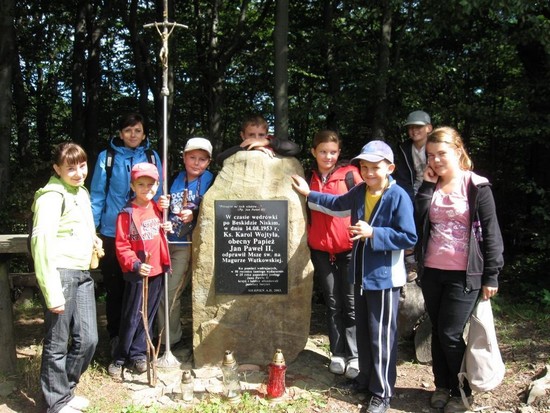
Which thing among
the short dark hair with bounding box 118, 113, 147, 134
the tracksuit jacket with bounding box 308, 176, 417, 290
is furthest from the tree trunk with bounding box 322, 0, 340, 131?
the tracksuit jacket with bounding box 308, 176, 417, 290

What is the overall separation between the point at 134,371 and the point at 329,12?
8.09m

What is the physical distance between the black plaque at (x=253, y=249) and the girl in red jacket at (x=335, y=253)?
0.31 metres

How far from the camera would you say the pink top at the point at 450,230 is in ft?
11.8

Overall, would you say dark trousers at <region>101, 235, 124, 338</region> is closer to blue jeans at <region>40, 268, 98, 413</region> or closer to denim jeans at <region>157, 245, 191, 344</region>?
denim jeans at <region>157, 245, 191, 344</region>

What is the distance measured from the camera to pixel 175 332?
16.1 feet

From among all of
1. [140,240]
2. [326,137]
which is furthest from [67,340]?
[326,137]

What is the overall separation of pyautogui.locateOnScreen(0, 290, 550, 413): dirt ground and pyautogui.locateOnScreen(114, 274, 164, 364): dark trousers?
272 mm

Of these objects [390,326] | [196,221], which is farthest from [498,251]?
[196,221]

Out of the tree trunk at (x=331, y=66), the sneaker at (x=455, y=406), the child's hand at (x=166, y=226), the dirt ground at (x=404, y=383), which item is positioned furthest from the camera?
the tree trunk at (x=331, y=66)

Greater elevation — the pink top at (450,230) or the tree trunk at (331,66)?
the tree trunk at (331,66)

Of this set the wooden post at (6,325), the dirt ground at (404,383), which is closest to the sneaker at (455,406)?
the dirt ground at (404,383)

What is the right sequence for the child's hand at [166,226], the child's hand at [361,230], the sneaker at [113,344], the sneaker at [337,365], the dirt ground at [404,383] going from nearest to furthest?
the child's hand at [361,230] < the dirt ground at [404,383] < the child's hand at [166,226] < the sneaker at [337,365] < the sneaker at [113,344]

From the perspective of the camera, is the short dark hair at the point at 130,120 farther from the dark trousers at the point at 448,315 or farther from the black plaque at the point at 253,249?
the dark trousers at the point at 448,315

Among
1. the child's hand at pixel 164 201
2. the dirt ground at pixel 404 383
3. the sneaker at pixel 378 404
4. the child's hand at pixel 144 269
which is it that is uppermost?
the child's hand at pixel 164 201
